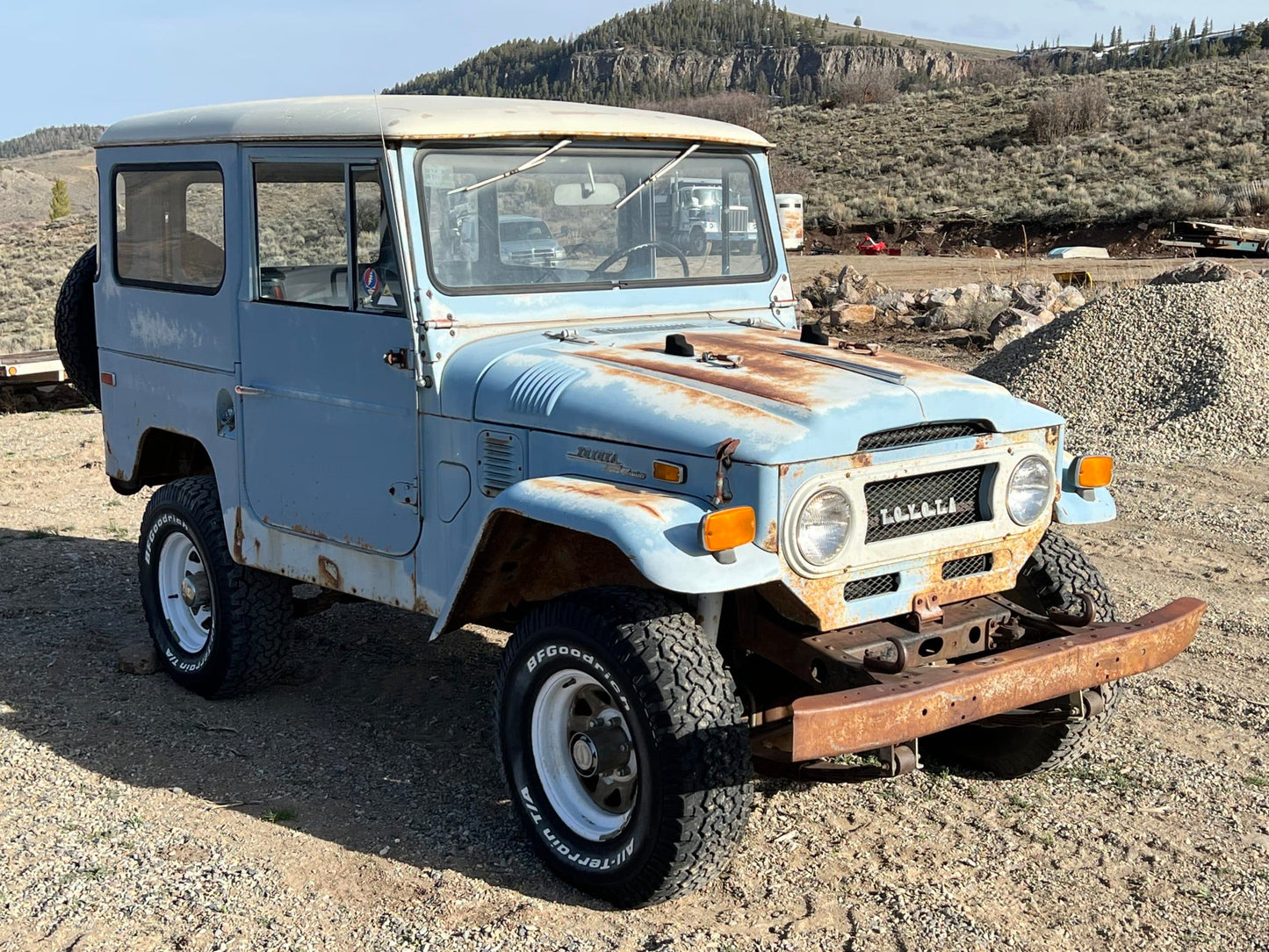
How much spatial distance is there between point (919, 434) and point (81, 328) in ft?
14.0

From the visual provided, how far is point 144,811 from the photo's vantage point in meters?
4.64

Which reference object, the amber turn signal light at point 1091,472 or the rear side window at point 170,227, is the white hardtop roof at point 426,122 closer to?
the rear side window at point 170,227

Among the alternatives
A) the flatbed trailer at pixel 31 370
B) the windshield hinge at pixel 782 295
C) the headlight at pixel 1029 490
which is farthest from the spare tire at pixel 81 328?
the flatbed trailer at pixel 31 370

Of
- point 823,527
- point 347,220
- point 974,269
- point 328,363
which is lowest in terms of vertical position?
point 974,269

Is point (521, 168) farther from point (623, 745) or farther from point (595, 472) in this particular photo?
point (623, 745)

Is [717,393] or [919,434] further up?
[717,393]

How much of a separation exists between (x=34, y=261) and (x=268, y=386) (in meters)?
28.9

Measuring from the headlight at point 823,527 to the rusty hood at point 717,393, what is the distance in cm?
14

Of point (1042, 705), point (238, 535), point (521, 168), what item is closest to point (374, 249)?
point (521, 168)

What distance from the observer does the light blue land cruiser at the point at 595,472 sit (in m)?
3.75

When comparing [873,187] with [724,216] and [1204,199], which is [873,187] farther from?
[724,216]

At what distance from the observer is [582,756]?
13.4ft

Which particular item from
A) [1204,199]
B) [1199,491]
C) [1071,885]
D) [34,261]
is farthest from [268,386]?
[34,261]

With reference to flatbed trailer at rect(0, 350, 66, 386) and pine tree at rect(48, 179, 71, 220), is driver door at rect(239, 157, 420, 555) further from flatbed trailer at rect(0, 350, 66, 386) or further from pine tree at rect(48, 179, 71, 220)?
pine tree at rect(48, 179, 71, 220)
